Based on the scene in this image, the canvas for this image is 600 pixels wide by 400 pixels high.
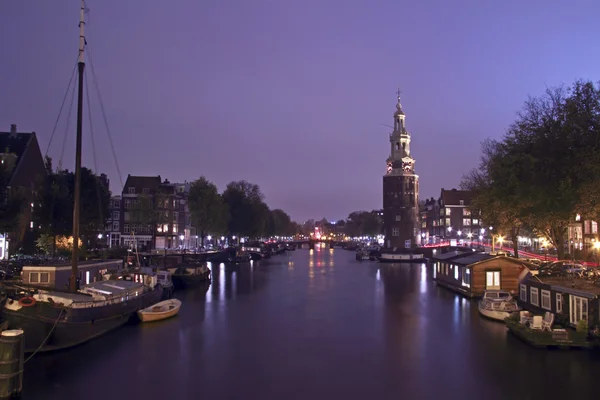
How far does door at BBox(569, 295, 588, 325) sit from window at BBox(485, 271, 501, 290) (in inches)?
674

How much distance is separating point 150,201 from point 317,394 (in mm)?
80742

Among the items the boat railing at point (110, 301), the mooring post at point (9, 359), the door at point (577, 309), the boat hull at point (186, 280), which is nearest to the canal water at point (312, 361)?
the mooring post at point (9, 359)

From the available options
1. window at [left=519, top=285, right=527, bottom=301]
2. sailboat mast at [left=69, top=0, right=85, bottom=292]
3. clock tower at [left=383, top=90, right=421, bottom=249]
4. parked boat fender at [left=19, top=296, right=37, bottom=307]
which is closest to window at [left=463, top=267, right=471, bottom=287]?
window at [left=519, top=285, right=527, bottom=301]

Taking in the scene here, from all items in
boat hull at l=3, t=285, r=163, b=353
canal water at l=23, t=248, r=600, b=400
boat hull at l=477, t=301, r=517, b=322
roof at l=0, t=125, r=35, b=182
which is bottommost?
canal water at l=23, t=248, r=600, b=400

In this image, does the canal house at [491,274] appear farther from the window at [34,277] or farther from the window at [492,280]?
the window at [34,277]

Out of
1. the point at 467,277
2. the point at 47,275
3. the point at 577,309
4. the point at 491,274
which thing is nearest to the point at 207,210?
the point at 467,277

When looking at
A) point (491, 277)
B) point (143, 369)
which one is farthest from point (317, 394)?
point (491, 277)

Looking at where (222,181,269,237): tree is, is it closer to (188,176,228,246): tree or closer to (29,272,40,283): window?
(188,176,228,246): tree

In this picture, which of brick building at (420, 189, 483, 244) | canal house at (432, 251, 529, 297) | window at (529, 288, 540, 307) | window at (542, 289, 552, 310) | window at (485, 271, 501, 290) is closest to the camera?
window at (542, 289, 552, 310)

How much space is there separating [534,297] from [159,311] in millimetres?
27064

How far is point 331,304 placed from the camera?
48.8 metres

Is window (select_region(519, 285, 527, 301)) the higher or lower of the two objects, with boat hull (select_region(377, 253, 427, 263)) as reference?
higher

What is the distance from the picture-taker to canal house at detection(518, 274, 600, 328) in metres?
29.4

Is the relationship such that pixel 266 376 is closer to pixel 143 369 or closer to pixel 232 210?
pixel 143 369
